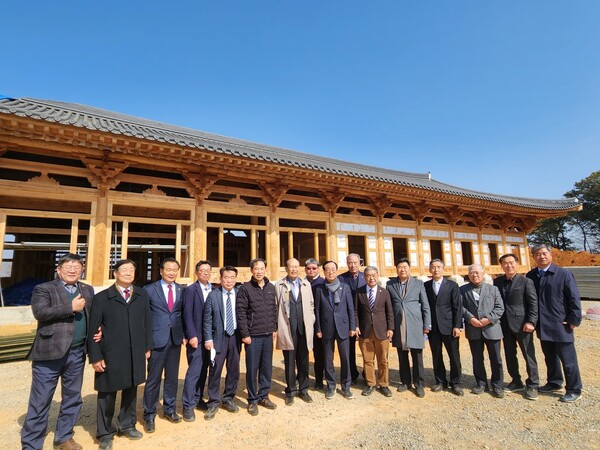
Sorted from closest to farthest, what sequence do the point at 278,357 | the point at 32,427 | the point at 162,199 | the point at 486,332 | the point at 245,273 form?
the point at 32,427
the point at 486,332
the point at 278,357
the point at 162,199
the point at 245,273

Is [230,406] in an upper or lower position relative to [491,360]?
lower

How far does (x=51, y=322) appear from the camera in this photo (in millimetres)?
3150

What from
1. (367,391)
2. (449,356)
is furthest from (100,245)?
(449,356)

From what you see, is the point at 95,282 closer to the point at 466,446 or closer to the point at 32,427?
the point at 32,427

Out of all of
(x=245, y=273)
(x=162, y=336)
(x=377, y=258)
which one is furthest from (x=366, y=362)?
(x=377, y=258)

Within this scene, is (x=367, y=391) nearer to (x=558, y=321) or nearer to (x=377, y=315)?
(x=377, y=315)

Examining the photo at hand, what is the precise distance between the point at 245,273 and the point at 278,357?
2901 mm

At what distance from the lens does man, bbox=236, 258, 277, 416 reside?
163 inches

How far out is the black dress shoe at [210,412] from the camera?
386 cm

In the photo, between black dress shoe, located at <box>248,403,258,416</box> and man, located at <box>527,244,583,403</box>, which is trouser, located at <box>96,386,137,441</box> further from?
man, located at <box>527,244,583,403</box>

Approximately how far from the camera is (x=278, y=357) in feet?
22.1

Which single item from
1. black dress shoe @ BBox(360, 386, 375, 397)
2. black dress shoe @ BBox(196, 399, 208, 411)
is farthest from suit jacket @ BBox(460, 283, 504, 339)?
black dress shoe @ BBox(196, 399, 208, 411)

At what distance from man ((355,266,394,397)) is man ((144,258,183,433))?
2.51m

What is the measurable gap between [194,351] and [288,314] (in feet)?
4.24
